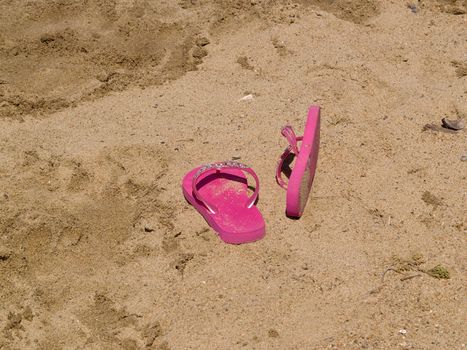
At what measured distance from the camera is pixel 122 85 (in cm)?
359

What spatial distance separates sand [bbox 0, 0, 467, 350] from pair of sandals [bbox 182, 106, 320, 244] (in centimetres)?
6

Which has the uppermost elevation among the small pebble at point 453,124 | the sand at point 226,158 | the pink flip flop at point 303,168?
the pink flip flop at point 303,168

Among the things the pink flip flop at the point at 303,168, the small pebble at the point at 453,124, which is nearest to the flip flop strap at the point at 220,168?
the pink flip flop at the point at 303,168

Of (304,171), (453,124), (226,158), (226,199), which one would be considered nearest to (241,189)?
(226,199)

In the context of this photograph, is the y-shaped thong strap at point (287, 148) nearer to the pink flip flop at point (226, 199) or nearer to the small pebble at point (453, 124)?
the pink flip flop at point (226, 199)

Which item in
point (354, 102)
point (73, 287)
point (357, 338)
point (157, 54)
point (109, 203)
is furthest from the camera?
point (157, 54)

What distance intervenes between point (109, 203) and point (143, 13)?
1551 mm

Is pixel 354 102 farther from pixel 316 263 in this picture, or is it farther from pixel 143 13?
pixel 143 13

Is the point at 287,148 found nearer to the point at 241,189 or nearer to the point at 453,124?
the point at 241,189

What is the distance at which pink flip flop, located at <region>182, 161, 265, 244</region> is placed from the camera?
2723mm

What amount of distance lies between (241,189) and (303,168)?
369 mm

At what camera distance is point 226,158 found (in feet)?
10.2

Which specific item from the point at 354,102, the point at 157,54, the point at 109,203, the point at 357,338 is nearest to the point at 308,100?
the point at 354,102

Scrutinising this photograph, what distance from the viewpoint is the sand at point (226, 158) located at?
2.48 metres
